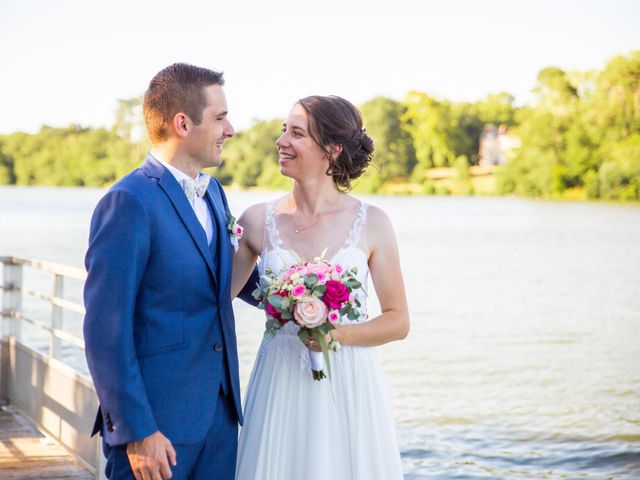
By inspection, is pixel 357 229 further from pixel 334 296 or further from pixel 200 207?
pixel 200 207

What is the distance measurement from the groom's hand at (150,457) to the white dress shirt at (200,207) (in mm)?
591

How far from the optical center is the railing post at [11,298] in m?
6.16

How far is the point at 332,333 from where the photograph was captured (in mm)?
2980

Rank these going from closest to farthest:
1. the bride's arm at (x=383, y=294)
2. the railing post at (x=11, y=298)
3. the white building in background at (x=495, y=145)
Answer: the bride's arm at (x=383, y=294) → the railing post at (x=11, y=298) → the white building in background at (x=495, y=145)

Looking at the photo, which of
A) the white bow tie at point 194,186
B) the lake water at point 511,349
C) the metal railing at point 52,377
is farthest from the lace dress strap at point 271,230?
the lake water at point 511,349

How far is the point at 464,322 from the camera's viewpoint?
21.4 meters

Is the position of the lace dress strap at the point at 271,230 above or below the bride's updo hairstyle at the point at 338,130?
below

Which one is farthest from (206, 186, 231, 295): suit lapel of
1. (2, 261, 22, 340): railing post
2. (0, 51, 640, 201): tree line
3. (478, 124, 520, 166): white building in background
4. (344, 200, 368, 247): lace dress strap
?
(478, 124, 520, 166): white building in background

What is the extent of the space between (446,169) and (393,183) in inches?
206

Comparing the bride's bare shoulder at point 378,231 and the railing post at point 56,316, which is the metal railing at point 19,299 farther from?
the bride's bare shoulder at point 378,231

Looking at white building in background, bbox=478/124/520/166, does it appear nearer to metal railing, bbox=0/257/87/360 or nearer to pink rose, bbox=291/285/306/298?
metal railing, bbox=0/257/87/360

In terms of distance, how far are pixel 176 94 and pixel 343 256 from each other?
0.81 m

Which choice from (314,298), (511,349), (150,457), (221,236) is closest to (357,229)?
(314,298)

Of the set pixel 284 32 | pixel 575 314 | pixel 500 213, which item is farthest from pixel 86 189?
pixel 575 314
